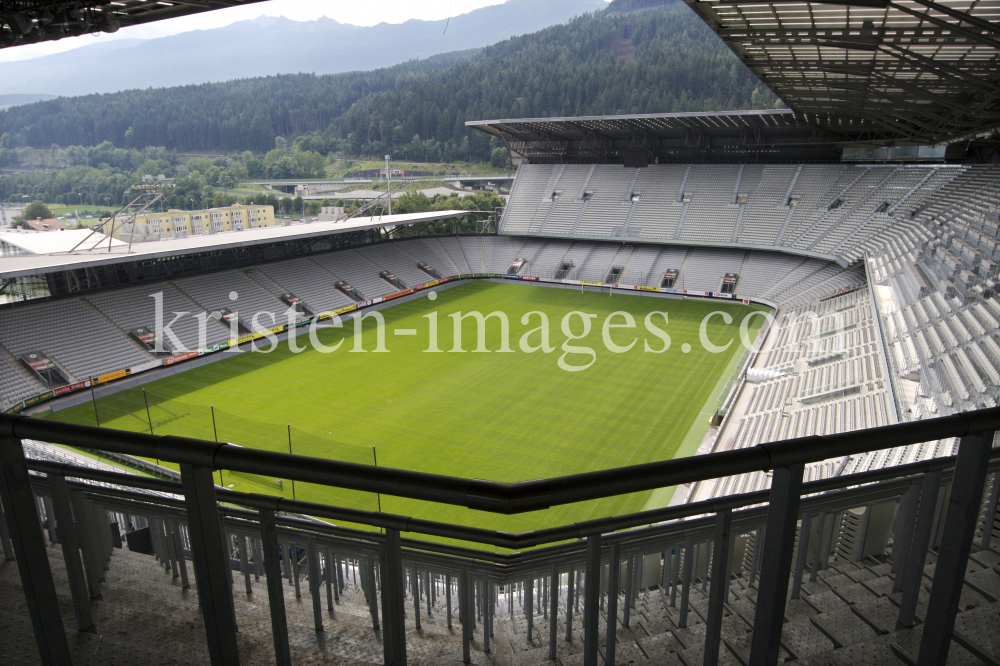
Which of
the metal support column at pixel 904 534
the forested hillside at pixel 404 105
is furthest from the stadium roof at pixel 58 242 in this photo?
the forested hillside at pixel 404 105

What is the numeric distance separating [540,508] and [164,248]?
32.1 meters

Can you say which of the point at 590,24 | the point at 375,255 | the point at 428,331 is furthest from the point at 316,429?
the point at 590,24

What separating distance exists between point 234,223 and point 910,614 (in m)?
64.6

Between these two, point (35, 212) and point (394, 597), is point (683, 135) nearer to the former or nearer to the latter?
point (394, 597)

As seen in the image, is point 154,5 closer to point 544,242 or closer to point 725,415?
point 725,415

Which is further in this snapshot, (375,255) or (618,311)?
(375,255)

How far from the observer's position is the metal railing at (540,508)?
171 centimetres

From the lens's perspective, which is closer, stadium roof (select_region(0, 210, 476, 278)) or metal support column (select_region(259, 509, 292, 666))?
metal support column (select_region(259, 509, 292, 666))

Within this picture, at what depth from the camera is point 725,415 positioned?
2009 cm

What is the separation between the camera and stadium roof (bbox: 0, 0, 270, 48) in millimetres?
9609

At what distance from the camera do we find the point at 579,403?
2241 centimetres

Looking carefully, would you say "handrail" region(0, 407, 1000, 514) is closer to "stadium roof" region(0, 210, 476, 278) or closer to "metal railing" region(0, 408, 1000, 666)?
"metal railing" region(0, 408, 1000, 666)

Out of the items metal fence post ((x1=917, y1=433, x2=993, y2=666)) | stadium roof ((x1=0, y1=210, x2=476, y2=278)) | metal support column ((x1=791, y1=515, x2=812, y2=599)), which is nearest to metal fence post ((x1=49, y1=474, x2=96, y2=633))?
metal support column ((x1=791, y1=515, x2=812, y2=599))

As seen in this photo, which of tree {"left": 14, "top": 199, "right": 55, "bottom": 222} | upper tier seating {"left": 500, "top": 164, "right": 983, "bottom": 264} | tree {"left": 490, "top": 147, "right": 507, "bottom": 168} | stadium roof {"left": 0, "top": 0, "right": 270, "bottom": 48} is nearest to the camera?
stadium roof {"left": 0, "top": 0, "right": 270, "bottom": 48}
